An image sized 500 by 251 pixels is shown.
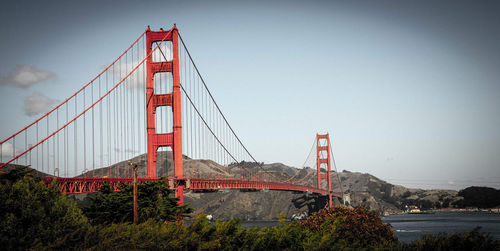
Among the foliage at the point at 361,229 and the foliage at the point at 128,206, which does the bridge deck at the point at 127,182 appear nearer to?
the foliage at the point at 128,206

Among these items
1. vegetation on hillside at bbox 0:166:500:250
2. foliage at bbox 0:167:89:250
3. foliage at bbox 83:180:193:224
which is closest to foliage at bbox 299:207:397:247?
vegetation on hillside at bbox 0:166:500:250

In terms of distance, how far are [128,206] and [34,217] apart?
1196 cm

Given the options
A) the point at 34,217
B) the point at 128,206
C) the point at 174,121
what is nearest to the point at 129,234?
the point at 34,217

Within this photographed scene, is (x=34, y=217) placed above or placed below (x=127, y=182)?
below

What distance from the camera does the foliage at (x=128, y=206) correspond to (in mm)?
36500

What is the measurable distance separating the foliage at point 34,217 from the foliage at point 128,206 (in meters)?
8.22

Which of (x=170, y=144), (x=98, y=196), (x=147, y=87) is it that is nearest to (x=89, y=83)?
(x=147, y=87)

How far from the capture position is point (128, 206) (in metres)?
36.4

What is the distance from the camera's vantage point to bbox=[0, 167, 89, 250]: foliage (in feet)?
72.8

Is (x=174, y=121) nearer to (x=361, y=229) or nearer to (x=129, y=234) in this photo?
(x=361, y=229)

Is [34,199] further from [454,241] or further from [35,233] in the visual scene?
[454,241]

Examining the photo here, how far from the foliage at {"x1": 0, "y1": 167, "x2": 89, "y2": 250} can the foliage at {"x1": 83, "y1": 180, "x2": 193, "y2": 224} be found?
8216 mm

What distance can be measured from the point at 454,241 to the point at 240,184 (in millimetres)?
47077

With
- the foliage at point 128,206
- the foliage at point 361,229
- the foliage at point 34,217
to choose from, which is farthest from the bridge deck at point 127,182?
the foliage at point 361,229
